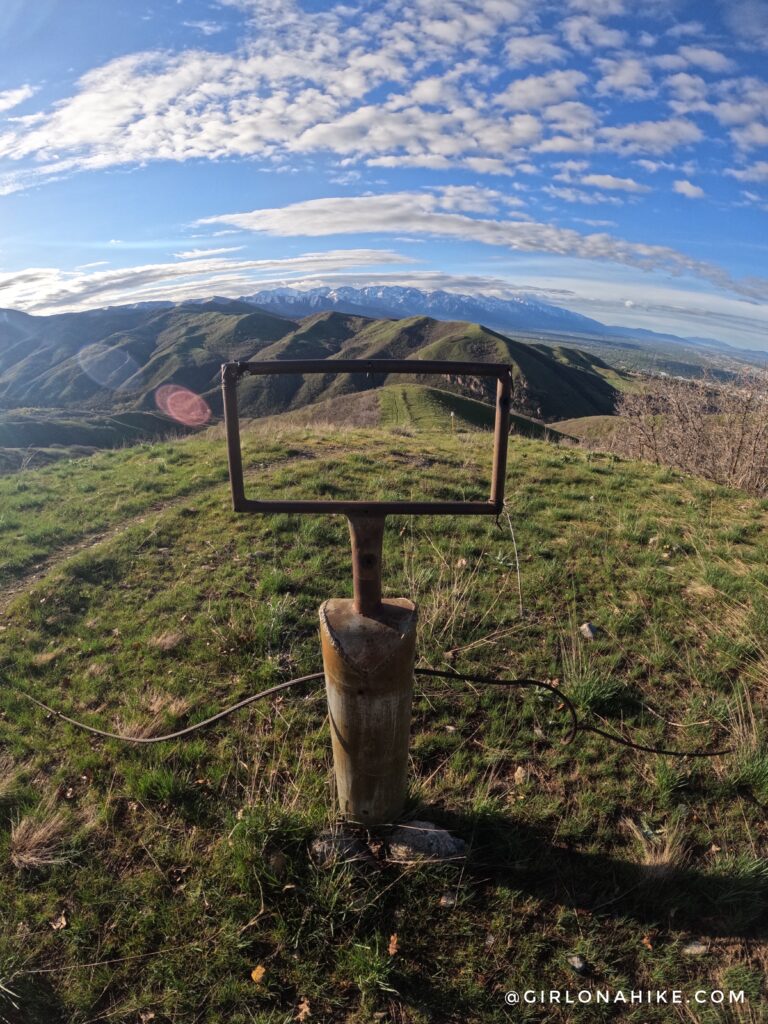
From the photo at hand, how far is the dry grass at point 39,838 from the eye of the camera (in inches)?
124

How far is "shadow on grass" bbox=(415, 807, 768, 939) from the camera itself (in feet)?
9.37

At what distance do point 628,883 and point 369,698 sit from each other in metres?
1.85

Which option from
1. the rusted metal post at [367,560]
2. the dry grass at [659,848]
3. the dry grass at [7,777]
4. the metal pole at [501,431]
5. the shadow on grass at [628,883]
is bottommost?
the shadow on grass at [628,883]

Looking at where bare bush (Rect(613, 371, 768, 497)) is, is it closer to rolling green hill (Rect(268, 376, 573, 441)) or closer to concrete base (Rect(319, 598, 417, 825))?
concrete base (Rect(319, 598, 417, 825))

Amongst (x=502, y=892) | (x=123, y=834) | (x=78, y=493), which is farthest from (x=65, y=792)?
(x=78, y=493)

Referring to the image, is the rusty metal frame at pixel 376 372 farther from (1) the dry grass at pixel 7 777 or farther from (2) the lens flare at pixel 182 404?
(2) the lens flare at pixel 182 404

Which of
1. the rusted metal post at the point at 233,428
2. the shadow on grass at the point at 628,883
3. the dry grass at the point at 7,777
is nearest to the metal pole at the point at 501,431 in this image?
the rusted metal post at the point at 233,428

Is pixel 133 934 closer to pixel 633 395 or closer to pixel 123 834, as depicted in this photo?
pixel 123 834

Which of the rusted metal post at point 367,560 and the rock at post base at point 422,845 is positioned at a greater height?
the rusted metal post at point 367,560

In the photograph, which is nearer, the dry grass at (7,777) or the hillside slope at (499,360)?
the dry grass at (7,777)

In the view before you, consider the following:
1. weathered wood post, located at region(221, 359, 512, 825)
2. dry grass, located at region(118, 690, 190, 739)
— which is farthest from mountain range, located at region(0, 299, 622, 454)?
weathered wood post, located at region(221, 359, 512, 825)

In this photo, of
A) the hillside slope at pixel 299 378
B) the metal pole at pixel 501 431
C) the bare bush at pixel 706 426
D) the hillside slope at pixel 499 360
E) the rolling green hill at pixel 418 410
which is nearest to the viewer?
the metal pole at pixel 501 431

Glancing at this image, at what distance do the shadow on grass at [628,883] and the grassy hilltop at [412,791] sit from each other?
0.04 feet

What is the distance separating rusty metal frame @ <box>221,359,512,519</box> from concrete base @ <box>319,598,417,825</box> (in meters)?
0.61
